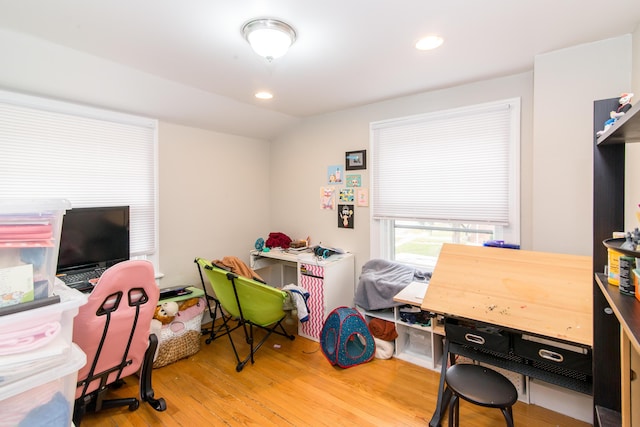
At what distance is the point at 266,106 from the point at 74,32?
1.78 metres

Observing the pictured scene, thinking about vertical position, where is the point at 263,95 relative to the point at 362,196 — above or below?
above

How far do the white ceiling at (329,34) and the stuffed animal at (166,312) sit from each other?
1.95 metres

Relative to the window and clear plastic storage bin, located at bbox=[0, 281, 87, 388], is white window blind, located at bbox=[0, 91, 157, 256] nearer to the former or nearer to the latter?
clear plastic storage bin, located at bbox=[0, 281, 87, 388]

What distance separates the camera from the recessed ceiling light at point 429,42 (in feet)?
6.31

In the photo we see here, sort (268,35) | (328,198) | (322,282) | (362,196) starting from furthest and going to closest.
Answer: (328,198) < (362,196) < (322,282) < (268,35)

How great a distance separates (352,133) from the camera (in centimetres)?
346

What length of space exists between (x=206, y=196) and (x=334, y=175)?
1542mm

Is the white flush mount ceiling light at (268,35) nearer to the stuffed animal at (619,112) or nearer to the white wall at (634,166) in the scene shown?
the stuffed animal at (619,112)

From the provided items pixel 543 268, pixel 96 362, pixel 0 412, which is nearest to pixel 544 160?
pixel 543 268

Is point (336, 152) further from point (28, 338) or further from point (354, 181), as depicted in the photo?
point (28, 338)

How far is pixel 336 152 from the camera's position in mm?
3600

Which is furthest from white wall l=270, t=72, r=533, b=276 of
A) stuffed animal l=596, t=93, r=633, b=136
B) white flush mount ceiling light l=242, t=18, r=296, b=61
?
white flush mount ceiling light l=242, t=18, r=296, b=61

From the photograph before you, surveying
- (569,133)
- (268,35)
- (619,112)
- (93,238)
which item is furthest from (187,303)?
(569,133)

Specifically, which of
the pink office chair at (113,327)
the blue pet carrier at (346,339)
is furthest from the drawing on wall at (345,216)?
the pink office chair at (113,327)
